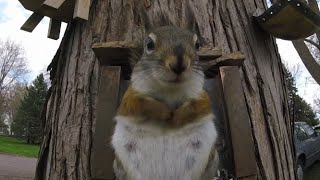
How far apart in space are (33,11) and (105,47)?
0.60 metres

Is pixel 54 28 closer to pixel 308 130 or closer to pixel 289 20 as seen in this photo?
pixel 289 20

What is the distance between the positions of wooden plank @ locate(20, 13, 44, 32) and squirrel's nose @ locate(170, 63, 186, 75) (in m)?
1.02

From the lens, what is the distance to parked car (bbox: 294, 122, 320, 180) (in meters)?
8.10

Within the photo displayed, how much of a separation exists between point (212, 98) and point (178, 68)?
1.53 feet

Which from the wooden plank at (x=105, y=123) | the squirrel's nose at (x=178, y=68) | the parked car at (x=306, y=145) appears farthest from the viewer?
the parked car at (x=306, y=145)

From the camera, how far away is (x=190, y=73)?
107 cm

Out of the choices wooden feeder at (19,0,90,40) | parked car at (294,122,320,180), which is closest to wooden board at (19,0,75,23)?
wooden feeder at (19,0,90,40)

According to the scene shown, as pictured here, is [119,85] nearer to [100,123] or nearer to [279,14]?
[100,123]

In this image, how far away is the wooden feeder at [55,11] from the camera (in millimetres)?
1653

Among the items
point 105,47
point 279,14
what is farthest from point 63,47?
point 279,14

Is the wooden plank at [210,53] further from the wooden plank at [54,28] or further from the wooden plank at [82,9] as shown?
the wooden plank at [54,28]

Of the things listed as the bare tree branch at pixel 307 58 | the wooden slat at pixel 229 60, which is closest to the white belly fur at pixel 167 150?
the wooden slat at pixel 229 60

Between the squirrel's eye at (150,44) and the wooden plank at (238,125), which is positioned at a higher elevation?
the squirrel's eye at (150,44)

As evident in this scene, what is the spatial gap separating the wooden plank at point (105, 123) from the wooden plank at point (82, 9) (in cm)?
37
